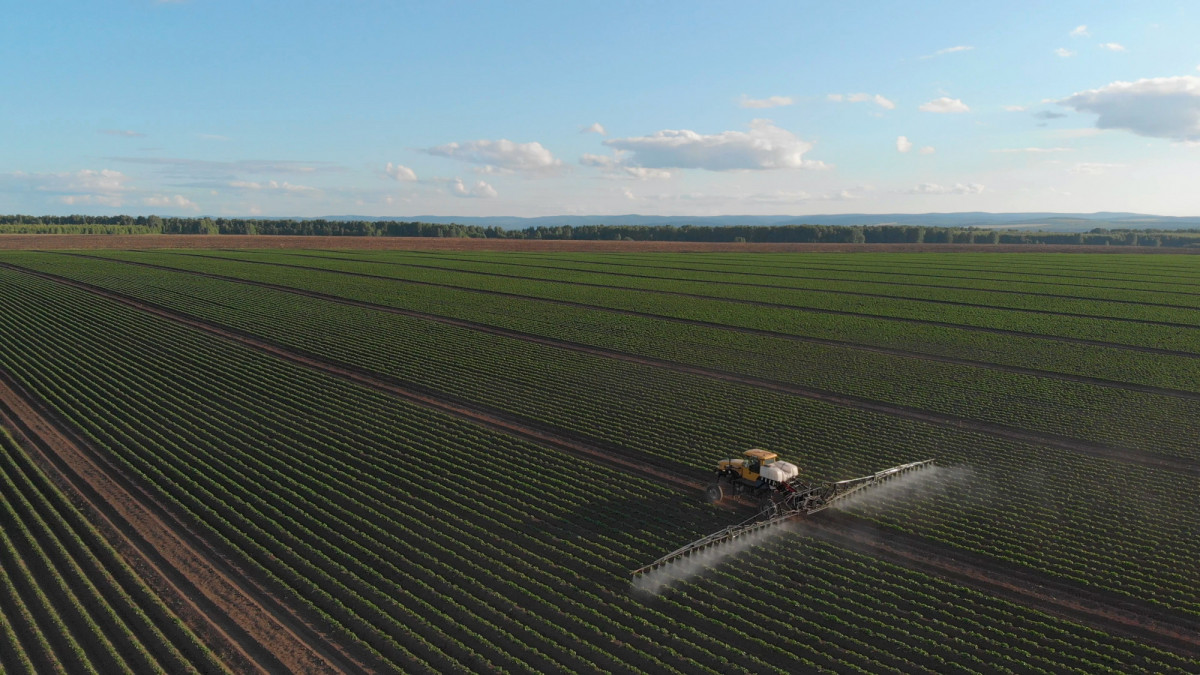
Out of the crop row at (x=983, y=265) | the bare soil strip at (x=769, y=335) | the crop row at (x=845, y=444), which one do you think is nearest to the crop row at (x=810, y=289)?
the crop row at (x=983, y=265)

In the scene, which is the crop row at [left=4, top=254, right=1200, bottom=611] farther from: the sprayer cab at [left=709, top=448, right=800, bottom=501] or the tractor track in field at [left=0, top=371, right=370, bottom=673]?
the tractor track in field at [left=0, top=371, right=370, bottom=673]

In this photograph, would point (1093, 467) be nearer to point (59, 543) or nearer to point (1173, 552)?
point (1173, 552)

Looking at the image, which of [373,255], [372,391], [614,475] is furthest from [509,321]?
[373,255]

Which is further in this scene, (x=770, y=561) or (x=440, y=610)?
(x=770, y=561)

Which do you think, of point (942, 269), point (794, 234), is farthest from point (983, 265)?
point (794, 234)

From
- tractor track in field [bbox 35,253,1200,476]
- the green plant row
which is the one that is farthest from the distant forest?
tractor track in field [bbox 35,253,1200,476]

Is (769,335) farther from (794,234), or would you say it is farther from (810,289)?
(794,234)

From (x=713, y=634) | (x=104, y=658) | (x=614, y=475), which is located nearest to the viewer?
(x=104, y=658)
